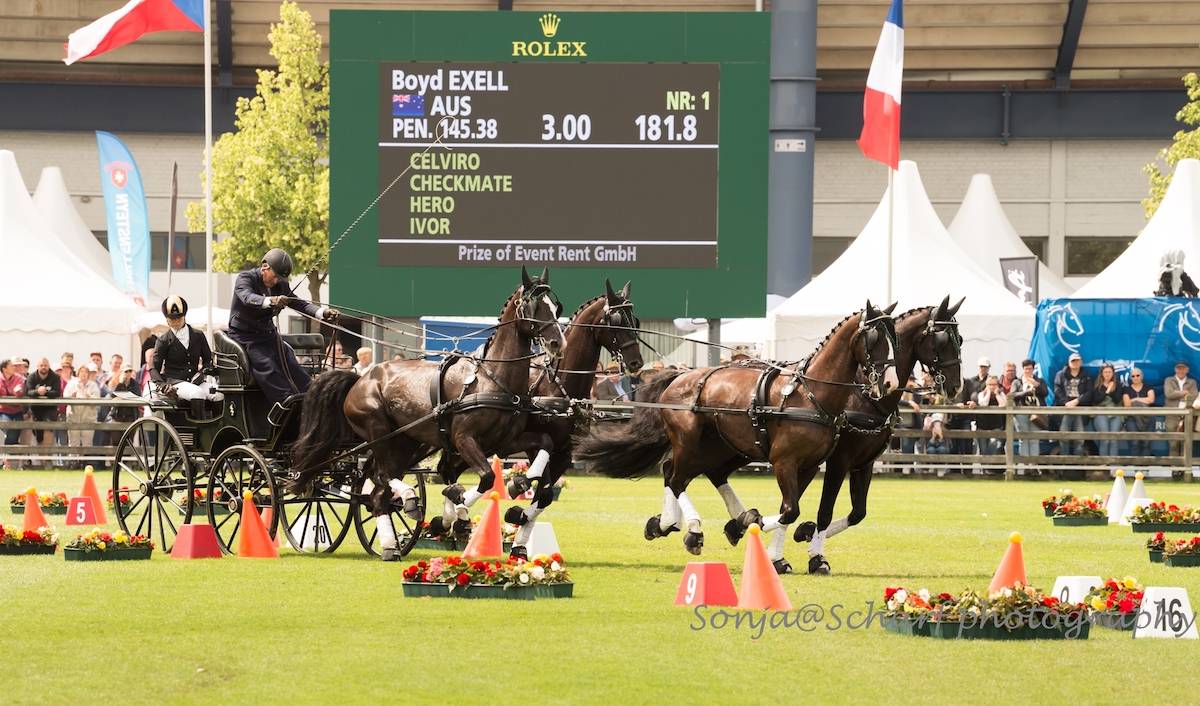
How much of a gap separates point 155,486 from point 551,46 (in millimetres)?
12125

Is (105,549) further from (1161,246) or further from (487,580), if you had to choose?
(1161,246)

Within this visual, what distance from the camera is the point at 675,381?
1580cm

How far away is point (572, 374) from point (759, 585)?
396cm

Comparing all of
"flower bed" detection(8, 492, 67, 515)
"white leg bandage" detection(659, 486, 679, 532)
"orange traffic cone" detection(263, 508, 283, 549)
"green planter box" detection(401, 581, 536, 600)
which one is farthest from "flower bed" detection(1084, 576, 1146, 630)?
"flower bed" detection(8, 492, 67, 515)

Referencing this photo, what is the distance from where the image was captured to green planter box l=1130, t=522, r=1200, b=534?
18.1m

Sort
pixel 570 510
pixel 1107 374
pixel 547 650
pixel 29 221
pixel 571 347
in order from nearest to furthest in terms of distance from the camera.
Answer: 1. pixel 547 650
2. pixel 571 347
3. pixel 570 510
4. pixel 1107 374
5. pixel 29 221

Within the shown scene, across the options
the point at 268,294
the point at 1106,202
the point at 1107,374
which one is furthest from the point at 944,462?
the point at 1106,202

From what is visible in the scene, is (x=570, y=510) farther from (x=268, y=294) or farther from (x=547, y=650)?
(x=547, y=650)

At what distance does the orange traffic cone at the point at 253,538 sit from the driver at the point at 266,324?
1.00 m

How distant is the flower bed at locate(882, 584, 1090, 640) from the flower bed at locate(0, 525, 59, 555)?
794 centimetres

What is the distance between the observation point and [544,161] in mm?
25984

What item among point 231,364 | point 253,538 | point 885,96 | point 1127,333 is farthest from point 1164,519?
point 1127,333

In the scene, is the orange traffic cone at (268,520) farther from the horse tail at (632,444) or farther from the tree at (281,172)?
the tree at (281,172)

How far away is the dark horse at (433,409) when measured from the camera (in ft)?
48.7
